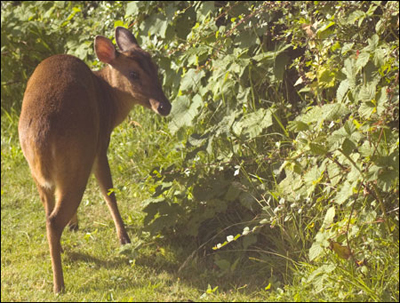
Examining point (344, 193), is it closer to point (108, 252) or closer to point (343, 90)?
point (343, 90)

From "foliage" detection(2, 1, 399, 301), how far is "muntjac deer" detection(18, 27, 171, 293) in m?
0.40

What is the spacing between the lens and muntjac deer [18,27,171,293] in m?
5.50

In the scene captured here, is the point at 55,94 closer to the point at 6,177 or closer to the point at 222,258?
the point at 222,258

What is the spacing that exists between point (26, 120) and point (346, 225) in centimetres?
242

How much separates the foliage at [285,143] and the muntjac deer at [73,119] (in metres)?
0.40

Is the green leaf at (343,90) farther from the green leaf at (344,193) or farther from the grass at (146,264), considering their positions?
the grass at (146,264)

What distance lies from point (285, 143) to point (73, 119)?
167 centimetres

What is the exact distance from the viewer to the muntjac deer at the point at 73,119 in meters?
5.50

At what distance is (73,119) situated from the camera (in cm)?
557

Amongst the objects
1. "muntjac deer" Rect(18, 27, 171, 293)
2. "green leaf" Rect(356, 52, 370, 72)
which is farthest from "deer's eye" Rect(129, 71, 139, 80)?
"green leaf" Rect(356, 52, 370, 72)

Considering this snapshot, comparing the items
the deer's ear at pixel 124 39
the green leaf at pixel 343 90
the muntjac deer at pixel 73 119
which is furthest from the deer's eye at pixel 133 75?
the green leaf at pixel 343 90

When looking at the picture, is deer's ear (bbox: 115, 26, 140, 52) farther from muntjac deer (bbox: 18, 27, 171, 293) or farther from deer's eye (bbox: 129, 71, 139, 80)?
deer's eye (bbox: 129, 71, 139, 80)

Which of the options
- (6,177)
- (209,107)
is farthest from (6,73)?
(209,107)

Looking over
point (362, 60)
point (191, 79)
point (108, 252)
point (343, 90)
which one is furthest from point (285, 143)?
point (108, 252)
